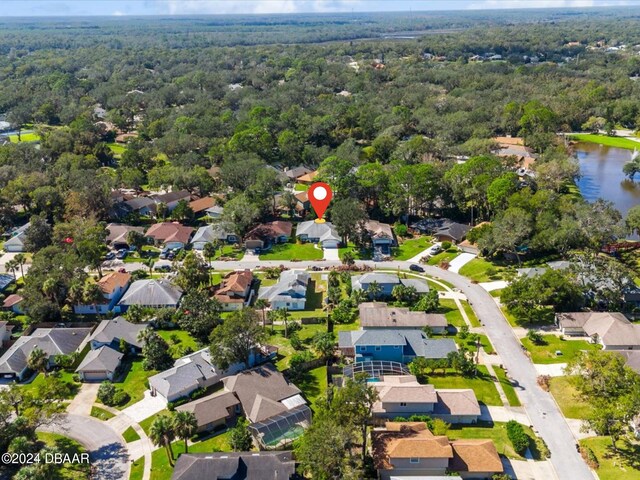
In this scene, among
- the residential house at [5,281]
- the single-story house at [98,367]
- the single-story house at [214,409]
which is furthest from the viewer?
the residential house at [5,281]

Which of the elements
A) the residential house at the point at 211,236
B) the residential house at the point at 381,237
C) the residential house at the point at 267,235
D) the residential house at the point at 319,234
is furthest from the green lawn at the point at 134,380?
the residential house at the point at 381,237

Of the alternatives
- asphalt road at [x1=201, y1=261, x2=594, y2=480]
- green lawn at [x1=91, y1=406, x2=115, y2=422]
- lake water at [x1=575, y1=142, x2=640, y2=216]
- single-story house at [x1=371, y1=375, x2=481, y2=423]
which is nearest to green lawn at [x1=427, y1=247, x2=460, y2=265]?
asphalt road at [x1=201, y1=261, x2=594, y2=480]

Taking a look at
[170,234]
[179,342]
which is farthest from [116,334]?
[170,234]

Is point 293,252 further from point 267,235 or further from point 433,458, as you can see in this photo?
point 433,458

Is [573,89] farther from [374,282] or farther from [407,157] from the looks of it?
[374,282]

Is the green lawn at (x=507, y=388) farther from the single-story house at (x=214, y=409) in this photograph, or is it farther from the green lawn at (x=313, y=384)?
the single-story house at (x=214, y=409)

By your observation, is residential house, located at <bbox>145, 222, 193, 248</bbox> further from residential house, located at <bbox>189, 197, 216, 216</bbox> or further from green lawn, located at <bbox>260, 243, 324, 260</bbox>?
green lawn, located at <bbox>260, 243, 324, 260</bbox>
